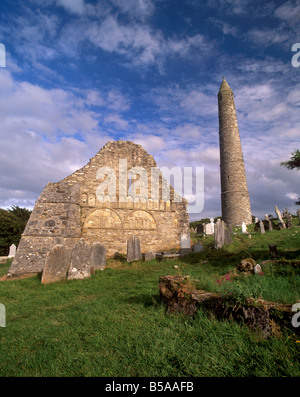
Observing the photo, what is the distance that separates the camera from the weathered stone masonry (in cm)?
1116

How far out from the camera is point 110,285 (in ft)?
23.1

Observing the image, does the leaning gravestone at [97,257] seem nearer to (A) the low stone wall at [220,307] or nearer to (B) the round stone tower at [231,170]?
(A) the low stone wall at [220,307]

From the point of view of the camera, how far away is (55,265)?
801 cm

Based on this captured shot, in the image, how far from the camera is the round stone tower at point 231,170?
1058 inches

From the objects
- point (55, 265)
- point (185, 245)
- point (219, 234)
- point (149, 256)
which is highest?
point (219, 234)

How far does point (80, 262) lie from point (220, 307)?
6.56m

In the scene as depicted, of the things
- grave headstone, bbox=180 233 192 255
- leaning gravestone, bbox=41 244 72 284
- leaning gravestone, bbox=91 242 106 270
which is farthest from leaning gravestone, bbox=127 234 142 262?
leaning gravestone, bbox=41 244 72 284

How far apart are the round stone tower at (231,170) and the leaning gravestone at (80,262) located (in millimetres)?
22451

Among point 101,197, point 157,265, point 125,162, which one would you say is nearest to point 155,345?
point 157,265

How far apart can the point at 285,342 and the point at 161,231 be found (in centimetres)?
1207

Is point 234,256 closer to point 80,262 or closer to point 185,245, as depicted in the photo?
point 185,245

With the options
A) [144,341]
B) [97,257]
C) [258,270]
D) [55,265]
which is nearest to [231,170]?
[97,257]

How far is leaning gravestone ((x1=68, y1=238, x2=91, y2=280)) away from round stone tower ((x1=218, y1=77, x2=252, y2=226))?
22451 millimetres
